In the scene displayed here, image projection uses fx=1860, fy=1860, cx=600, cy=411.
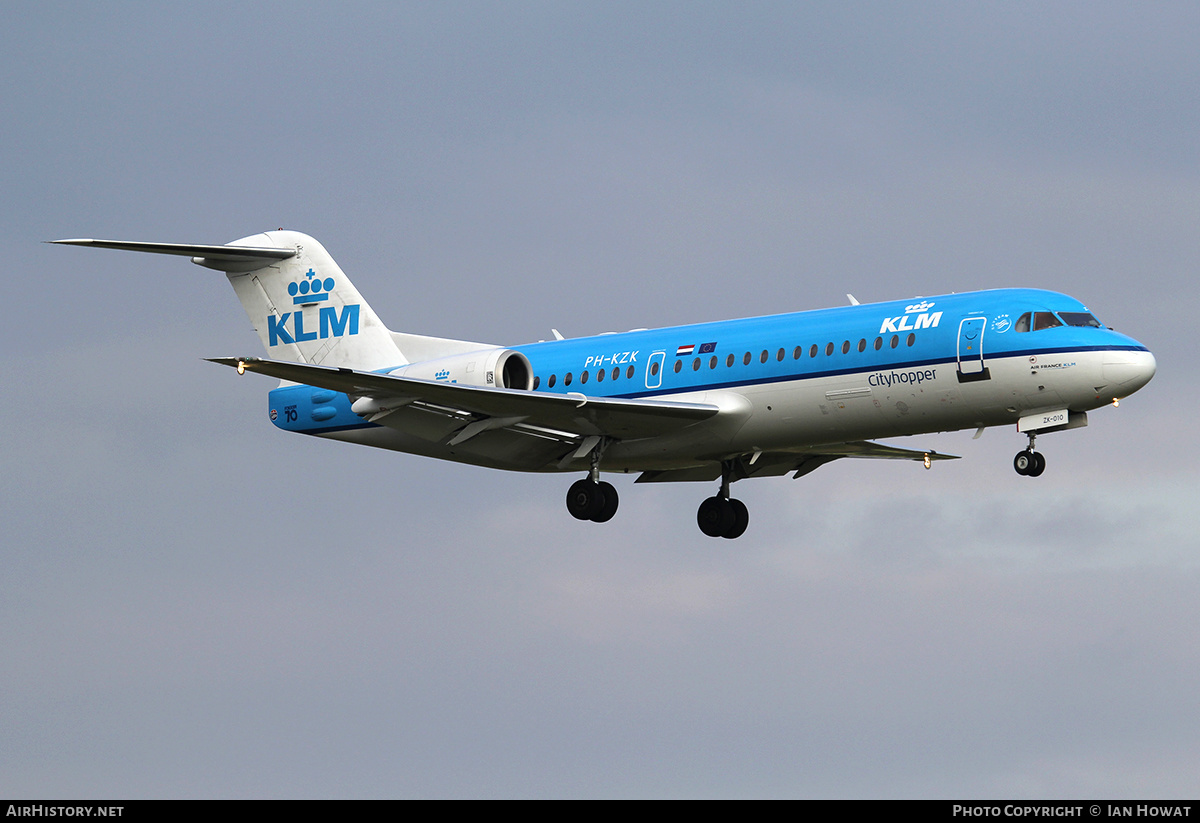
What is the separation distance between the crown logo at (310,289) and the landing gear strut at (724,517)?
9.69 meters

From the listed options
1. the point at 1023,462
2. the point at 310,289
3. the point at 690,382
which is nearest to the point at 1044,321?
the point at 1023,462

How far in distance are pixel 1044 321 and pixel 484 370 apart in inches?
418

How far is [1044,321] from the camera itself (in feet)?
105

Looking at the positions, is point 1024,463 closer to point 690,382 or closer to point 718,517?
point 690,382

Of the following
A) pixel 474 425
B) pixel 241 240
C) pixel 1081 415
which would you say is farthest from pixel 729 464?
pixel 241 240

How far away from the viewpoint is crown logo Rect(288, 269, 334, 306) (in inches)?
1598

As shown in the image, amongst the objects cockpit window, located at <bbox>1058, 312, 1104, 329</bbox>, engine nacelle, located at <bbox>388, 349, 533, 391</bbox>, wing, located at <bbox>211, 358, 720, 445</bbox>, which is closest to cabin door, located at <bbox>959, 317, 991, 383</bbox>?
cockpit window, located at <bbox>1058, 312, 1104, 329</bbox>

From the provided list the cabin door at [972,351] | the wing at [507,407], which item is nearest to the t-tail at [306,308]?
the wing at [507,407]

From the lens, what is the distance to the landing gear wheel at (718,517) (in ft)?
124

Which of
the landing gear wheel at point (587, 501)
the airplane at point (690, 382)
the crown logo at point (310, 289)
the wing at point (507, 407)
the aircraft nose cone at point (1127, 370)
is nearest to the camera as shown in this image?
the aircraft nose cone at point (1127, 370)

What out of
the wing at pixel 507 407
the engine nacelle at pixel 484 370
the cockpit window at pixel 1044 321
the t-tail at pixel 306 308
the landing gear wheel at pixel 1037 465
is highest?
the t-tail at pixel 306 308

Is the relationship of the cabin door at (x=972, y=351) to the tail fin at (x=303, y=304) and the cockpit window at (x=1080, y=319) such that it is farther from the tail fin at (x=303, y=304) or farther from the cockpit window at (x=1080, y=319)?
the tail fin at (x=303, y=304)

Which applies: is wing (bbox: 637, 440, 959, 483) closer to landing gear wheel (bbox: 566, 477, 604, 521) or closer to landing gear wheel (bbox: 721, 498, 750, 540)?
landing gear wheel (bbox: 721, 498, 750, 540)
